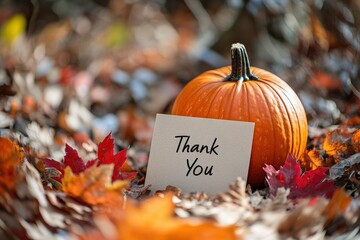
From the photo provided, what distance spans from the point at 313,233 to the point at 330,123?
103 centimetres

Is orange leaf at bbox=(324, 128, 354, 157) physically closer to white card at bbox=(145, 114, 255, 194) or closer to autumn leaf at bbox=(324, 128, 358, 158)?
autumn leaf at bbox=(324, 128, 358, 158)

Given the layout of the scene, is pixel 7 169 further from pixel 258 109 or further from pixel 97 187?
pixel 258 109

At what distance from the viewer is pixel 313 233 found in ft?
3.04

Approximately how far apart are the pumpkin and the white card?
0.06m

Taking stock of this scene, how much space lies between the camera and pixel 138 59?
10.2 ft

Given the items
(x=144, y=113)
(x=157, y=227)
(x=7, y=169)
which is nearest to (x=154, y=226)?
(x=157, y=227)

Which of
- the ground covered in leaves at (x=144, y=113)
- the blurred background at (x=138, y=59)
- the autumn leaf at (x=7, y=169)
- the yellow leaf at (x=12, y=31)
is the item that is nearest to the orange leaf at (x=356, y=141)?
the ground covered in leaves at (x=144, y=113)

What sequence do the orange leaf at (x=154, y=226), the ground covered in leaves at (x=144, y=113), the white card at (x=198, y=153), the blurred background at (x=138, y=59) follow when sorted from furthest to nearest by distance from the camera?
the blurred background at (x=138, y=59)
the white card at (x=198, y=153)
the ground covered in leaves at (x=144, y=113)
the orange leaf at (x=154, y=226)

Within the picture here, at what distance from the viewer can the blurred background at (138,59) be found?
6.65ft

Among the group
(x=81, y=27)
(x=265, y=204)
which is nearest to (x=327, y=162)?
(x=265, y=204)

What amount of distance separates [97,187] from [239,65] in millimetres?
562

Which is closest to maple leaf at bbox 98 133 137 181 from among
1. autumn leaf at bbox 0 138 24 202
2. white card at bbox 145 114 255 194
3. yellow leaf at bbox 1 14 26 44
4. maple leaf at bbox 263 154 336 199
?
white card at bbox 145 114 255 194

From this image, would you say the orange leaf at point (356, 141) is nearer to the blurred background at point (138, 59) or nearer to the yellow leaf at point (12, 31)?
the blurred background at point (138, 59)

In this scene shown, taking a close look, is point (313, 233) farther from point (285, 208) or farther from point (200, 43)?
point (200, 43)
